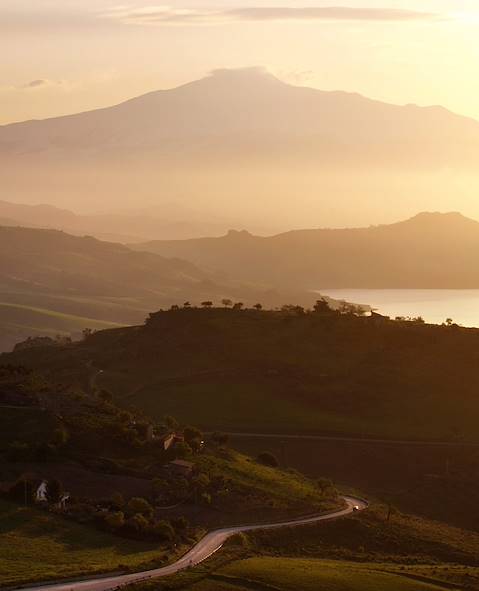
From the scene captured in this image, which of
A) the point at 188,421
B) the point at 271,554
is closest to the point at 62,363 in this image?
the point at 188,421

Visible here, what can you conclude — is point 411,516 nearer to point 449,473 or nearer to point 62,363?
point 449,473

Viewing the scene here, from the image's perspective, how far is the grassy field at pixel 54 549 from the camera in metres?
45.9

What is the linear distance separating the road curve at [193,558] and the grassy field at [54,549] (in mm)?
716

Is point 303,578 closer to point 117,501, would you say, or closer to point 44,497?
point 117,501

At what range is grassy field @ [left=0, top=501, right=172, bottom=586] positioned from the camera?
151 ft

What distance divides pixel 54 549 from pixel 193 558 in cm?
547

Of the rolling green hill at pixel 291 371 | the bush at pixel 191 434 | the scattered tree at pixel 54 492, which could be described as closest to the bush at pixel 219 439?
the bush at pixel 191 434

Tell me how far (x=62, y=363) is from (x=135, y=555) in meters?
59.9

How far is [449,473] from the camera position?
81.3 m

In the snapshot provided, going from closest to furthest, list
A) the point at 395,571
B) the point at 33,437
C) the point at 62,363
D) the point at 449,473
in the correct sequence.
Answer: the point at 395,571
the point at 33,437
the point at 449,473
the point at 62,363

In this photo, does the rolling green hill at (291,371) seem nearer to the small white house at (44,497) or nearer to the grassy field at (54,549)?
the small white house at (44,497)

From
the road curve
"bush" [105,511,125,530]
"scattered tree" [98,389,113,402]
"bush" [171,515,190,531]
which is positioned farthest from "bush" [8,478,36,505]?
"scattered tree" [98,389,113,402]

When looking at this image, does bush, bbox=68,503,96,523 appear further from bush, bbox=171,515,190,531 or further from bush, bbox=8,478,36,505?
bush, bbox=171,515,190,531

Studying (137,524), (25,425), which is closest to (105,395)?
(25,425)
